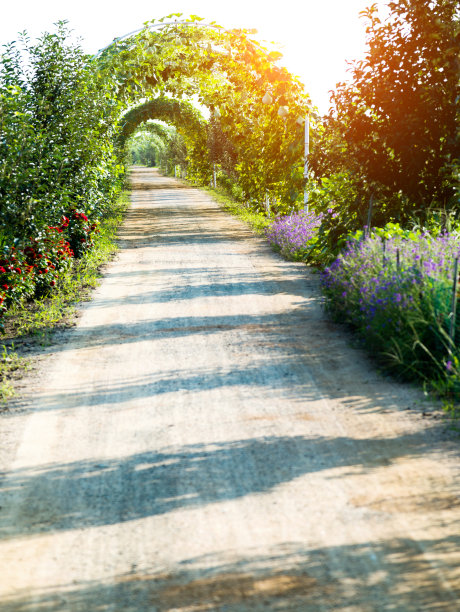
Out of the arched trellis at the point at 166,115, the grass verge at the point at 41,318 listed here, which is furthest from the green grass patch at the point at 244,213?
the grass verge at the point at 41,318

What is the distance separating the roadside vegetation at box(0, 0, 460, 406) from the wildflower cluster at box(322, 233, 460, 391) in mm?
19

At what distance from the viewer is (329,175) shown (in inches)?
437

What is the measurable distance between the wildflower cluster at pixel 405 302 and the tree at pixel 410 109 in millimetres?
2180

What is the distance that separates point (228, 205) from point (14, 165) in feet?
54.1

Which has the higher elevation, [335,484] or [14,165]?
[14,165]

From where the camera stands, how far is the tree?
352 inches

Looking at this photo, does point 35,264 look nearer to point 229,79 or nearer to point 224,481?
point 224,481

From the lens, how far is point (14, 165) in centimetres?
748

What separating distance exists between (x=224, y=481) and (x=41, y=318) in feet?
14.9

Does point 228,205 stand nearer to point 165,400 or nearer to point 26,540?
point 165,400

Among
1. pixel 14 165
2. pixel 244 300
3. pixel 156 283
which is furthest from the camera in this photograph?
pixel 156 283

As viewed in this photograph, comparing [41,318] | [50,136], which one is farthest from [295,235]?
[41,318]

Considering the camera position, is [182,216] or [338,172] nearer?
[338,172]

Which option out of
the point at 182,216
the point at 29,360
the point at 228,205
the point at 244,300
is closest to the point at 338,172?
the point at 244,300
